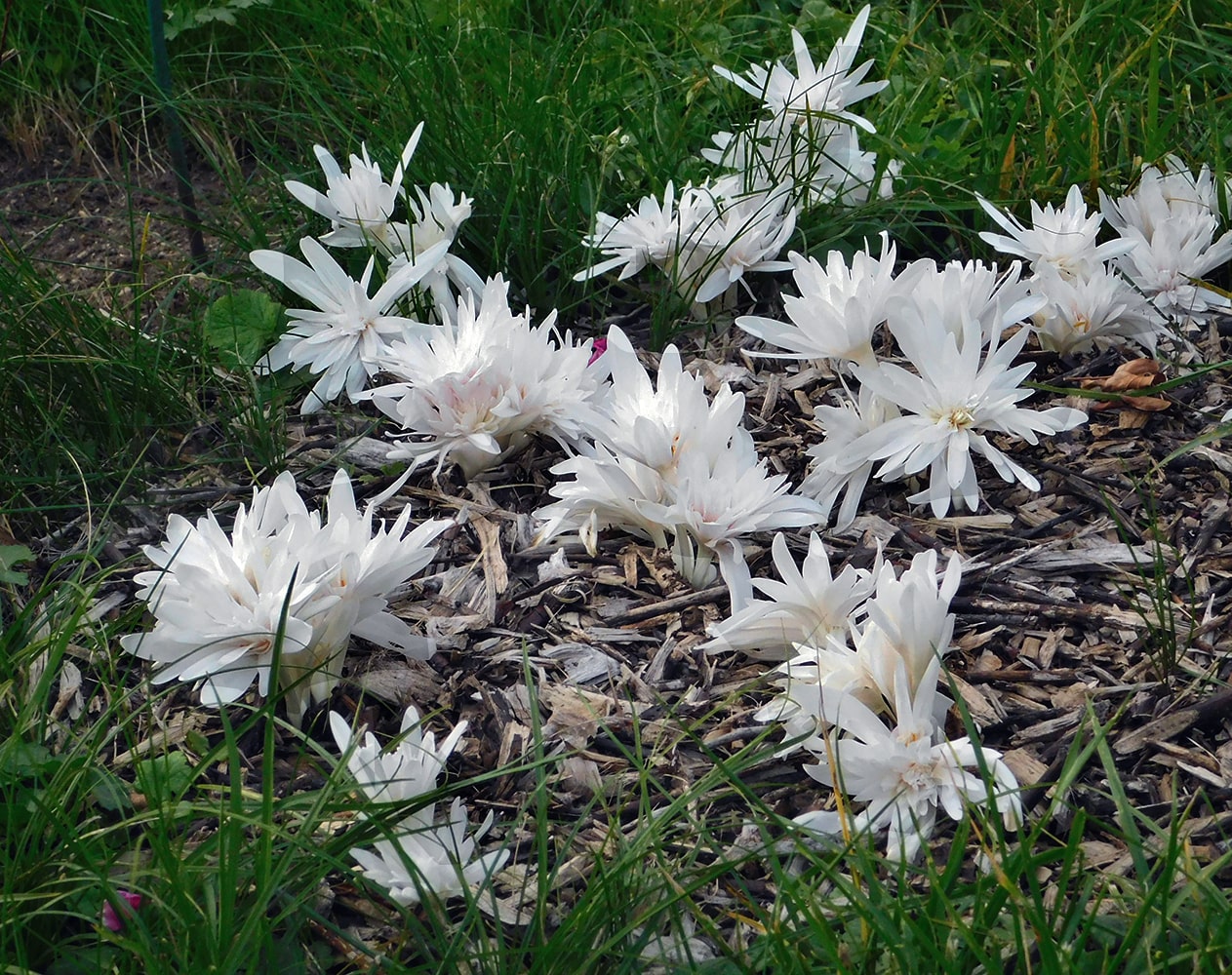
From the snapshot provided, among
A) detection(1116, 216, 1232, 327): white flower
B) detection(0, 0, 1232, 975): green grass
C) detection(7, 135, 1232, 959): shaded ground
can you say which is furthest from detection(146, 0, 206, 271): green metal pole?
detection(1116, 216, 1232, 327): white flower

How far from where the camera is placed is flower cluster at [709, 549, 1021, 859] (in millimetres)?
1496

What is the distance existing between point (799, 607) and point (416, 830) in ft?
1.98

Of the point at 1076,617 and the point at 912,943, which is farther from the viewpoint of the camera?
the point at 1076,617

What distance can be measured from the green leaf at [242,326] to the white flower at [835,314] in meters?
1.01

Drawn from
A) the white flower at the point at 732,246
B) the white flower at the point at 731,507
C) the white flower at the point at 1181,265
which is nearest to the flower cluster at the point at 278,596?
the white flower at the point at 731,507

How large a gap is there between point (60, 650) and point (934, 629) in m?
1.13

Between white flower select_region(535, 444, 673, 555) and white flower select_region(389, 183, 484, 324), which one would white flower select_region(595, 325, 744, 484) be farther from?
white flower select_region(389, 183, 484, 324)

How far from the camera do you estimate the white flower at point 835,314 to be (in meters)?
2.00

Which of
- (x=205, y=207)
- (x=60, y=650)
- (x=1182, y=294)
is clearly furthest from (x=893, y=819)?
(x=205, y=207)

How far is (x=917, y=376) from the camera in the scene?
1984 mm

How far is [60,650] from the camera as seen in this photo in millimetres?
1576

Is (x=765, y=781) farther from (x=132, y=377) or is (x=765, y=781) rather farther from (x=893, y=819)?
(x=132, y=377)

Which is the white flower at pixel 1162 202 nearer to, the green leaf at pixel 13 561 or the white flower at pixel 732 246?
the white flower at pixel 732 246

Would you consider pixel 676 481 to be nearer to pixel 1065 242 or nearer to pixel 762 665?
pixel 762 665
